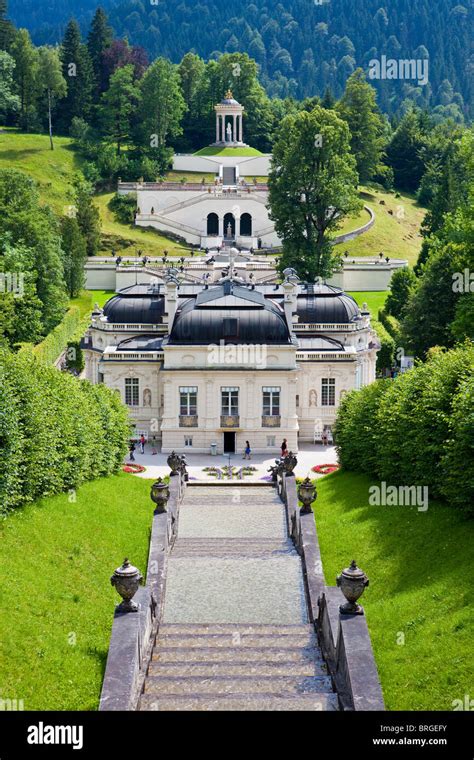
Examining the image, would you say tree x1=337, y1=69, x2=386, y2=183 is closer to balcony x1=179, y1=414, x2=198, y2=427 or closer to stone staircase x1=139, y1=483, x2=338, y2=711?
balcony x1=179, y1=414, x2=198, y2=427

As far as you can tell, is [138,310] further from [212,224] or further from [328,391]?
[212,224]

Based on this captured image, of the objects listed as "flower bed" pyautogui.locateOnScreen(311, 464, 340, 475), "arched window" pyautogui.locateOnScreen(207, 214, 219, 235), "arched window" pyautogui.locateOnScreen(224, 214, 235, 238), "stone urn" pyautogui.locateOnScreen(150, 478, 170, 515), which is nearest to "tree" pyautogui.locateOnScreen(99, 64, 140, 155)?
"arched window" pyautogui.locateOnScreen(207, 214, 219, 235)

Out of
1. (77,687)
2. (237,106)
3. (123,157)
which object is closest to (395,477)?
(77,687)

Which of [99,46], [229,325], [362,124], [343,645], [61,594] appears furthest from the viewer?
[99,46]

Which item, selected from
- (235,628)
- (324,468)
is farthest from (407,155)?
(235,628)

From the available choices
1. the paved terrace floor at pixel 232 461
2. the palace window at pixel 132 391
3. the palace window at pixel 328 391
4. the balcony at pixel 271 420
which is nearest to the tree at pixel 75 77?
the palace window at pixel 132 391

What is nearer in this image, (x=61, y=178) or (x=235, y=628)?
(x=235, y=628)
